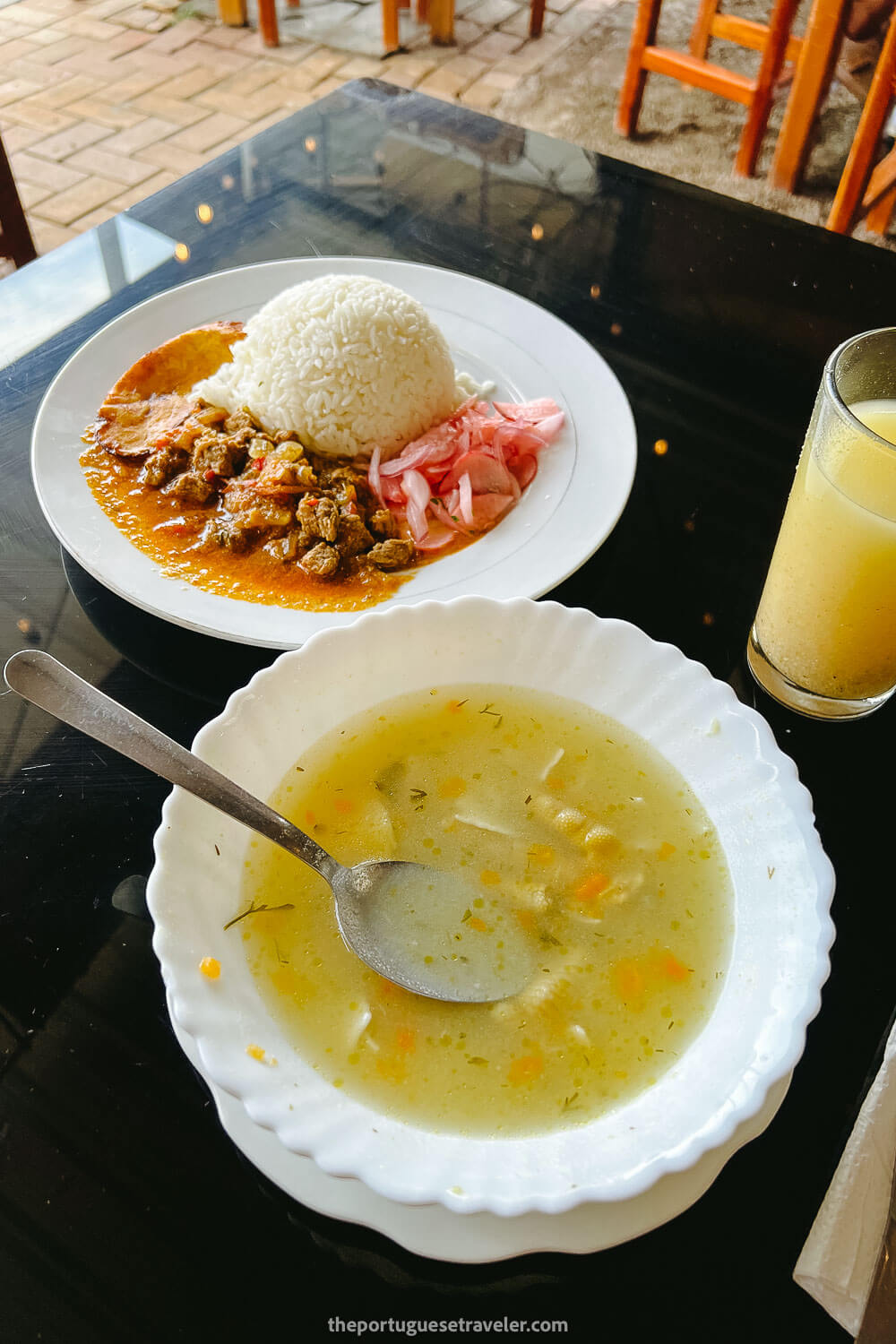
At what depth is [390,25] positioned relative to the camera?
13.4ft

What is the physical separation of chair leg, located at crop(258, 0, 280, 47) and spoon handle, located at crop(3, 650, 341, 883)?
172 inches

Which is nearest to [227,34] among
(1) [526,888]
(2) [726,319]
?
(2) [726,319]

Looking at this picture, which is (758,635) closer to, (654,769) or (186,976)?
(654,769)

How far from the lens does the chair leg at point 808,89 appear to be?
10.2ft

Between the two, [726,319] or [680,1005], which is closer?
[680,1005]

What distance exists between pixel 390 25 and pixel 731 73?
1.47 meters

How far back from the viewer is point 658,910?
87 centimetres

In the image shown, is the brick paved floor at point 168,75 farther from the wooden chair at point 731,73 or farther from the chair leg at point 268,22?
the wooden chair at point 731,73

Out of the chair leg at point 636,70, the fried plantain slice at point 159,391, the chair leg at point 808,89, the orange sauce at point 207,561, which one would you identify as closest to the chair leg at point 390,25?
the chair leg at point 636,70

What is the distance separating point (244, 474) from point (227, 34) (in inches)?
154

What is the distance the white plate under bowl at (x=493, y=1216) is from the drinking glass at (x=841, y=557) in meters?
0.48

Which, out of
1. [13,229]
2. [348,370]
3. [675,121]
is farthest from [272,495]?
[675,121]

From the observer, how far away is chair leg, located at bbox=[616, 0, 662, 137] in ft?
11.3

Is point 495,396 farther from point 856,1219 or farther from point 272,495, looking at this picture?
point 856,1219
